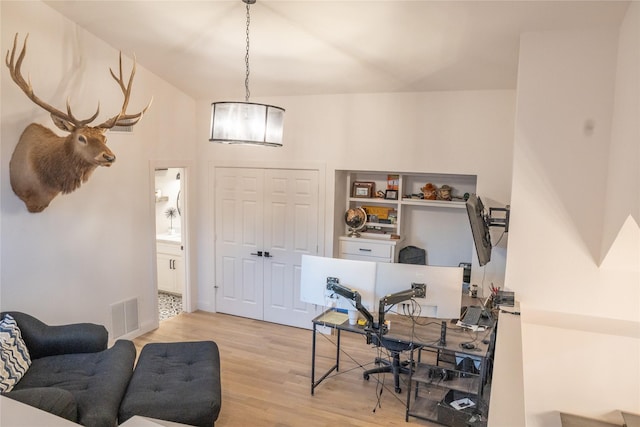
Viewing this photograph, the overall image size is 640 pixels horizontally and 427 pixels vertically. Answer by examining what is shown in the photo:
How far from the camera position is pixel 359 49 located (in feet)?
12.1

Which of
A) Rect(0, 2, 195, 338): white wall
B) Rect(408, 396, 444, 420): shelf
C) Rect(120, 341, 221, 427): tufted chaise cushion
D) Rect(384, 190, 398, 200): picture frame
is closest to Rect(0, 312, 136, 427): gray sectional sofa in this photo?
Rect(120, 341, 221, 427): tufted chaise cushion

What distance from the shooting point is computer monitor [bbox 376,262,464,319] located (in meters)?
3.21

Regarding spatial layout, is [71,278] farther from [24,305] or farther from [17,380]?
[17,380]

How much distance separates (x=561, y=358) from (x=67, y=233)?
413 centimetres

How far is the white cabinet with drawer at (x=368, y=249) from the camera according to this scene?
4.86 metres

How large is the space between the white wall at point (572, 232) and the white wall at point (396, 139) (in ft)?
4.46

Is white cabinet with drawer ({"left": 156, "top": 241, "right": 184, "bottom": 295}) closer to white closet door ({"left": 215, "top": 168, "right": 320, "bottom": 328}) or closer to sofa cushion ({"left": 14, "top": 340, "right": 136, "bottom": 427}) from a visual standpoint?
white closet door ({"left": 215, "top": 168, "right": 320, "bottom": 328})

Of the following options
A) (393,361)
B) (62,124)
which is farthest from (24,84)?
(393,361)

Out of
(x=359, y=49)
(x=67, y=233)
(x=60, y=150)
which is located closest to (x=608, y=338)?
(x=359, y=49)

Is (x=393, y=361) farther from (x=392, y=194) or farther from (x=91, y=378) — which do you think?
(x=91, y=378)

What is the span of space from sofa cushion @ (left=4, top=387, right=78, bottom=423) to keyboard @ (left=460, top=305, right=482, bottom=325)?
283 cm

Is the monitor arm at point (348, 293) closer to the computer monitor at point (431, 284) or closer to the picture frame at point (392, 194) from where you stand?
the computer monitor at point (431, 284)

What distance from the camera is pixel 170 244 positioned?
6105 mm

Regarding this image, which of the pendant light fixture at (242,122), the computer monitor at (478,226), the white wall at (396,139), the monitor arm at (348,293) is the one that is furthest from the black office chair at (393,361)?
the pendant light fixture at (242,122)
